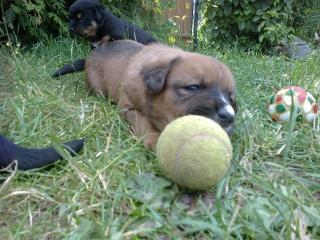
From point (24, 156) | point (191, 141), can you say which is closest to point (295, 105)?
point (191, 141)

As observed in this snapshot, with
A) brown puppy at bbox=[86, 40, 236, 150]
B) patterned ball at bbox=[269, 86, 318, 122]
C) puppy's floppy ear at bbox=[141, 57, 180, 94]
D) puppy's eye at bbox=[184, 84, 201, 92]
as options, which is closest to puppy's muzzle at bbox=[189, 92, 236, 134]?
brown puppy at bbox=[86, 40, 236, 150]

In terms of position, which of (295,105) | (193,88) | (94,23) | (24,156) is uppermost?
(193,88)

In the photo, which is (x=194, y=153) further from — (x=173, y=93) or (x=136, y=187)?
(x=173, y=93)

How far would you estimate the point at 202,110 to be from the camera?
258 cm

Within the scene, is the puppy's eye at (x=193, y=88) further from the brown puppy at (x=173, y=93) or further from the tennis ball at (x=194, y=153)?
the tennis ball at (x=194, y=153)

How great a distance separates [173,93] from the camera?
9.14 ft

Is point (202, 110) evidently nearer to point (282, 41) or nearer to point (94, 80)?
point (94, 80)

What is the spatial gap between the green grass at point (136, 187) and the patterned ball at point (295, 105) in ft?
0.29

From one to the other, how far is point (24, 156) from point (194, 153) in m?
0.91

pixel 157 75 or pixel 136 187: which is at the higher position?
pixel 157 75

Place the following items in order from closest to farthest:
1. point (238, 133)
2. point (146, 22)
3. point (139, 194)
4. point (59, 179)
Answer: point (139, 194), point (59, 179), point (238, 133), point (146, 22)

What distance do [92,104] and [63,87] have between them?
1.86 ft

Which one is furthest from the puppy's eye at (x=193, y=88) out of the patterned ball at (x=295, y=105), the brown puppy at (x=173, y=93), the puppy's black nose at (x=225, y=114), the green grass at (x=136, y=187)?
the patterned ball at (x=295, y=105)

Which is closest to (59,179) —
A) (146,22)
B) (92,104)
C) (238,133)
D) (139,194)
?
(139,194)
